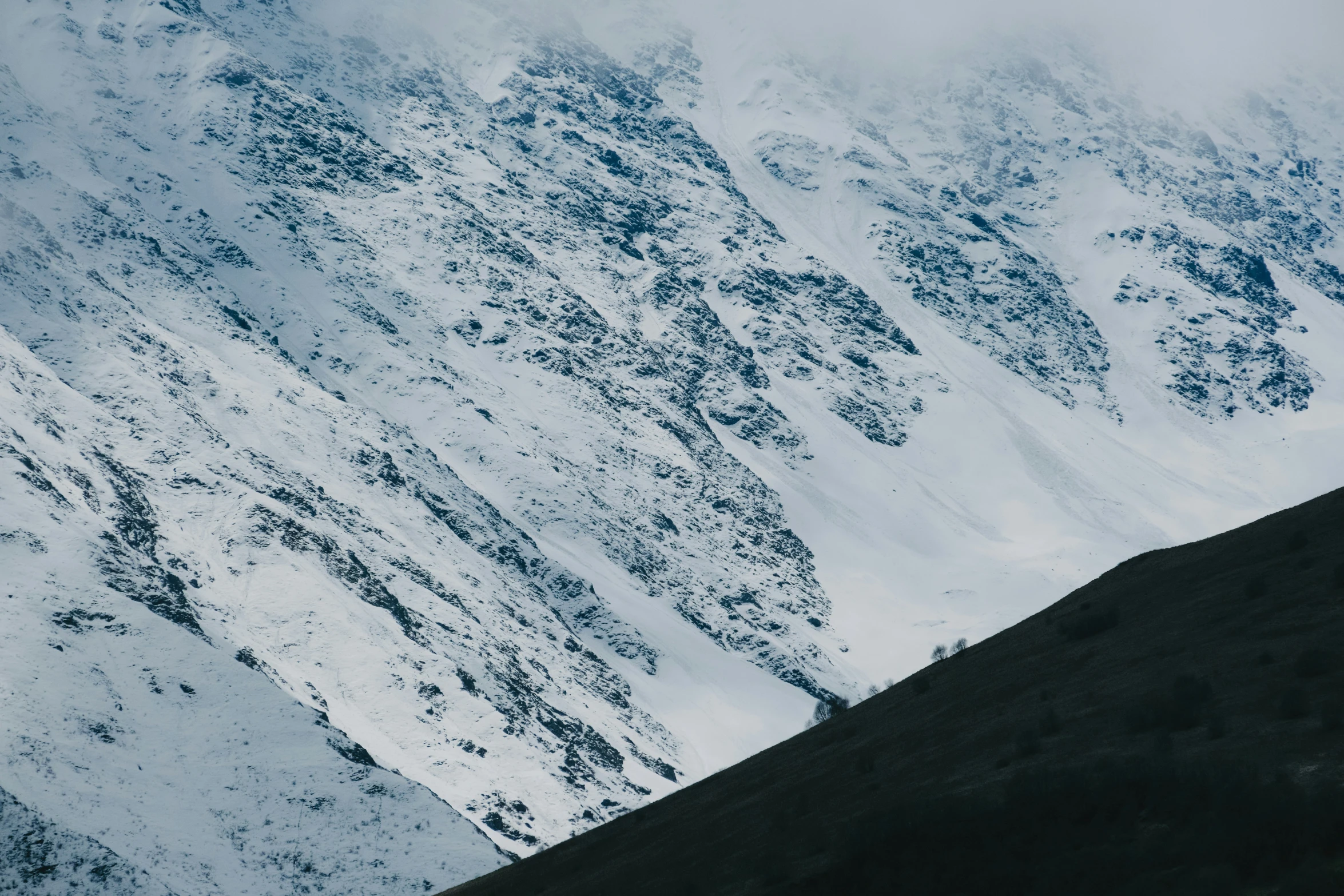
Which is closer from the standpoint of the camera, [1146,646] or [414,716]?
[1146,646]

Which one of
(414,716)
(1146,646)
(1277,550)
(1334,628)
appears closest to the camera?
(1334,628)

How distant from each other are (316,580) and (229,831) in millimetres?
56732

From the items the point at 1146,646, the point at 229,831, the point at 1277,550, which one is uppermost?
the point at 1277,550

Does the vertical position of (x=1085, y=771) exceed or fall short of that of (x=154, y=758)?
it exceeds it

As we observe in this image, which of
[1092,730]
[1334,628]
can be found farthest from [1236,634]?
[1092,730]

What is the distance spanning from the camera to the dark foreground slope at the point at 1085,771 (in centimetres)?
1215

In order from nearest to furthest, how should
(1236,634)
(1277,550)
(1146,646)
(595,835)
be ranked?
(1236,634) → (1146,646) → (1277,550) → (595,835)

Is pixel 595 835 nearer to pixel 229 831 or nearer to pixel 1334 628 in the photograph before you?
pixel 1334 628

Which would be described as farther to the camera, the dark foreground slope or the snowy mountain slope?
the snowy mountain slope

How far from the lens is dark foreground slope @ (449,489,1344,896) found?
12148 mm

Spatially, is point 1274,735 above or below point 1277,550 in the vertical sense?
below

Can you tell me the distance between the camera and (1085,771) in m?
14.2

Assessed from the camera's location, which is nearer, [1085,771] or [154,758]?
[1085,771]

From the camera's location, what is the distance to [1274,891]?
1077 centimetres
